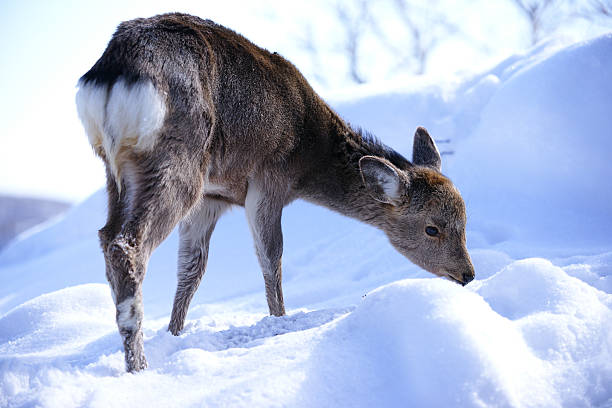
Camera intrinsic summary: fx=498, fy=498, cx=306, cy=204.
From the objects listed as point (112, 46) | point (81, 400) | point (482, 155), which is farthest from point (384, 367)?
point (482, 155)

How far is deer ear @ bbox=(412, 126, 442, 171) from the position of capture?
16.7ft

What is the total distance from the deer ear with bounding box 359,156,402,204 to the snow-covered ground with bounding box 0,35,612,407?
3.43 ft

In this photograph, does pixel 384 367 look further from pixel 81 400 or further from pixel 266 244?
pixel 266 244

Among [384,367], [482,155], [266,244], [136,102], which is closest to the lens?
[384,367]

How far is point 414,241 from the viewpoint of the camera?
4.58 m

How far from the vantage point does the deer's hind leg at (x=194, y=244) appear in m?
4.41

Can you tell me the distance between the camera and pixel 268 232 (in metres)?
4.23

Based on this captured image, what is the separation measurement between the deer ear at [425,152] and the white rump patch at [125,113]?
9.58ft

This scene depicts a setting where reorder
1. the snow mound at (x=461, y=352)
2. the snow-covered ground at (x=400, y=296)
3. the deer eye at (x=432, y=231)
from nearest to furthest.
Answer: the snow mound at (x=461, y=352) < the snow-covered ground at (x=400, y=296) < the deer eye at (x=432, y=231)


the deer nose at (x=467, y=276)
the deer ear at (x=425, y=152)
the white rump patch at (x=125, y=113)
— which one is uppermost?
the white rump patch at (x=125, y=113)

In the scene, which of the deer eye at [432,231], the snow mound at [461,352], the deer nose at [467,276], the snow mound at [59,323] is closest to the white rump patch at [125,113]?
the snow mound at [461,352]

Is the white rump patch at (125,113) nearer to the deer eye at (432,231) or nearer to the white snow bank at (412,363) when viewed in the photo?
the white snow bank at (412,363)

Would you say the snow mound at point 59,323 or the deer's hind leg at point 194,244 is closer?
the snow mound at point 59,323

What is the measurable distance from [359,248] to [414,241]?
7.48 feet
